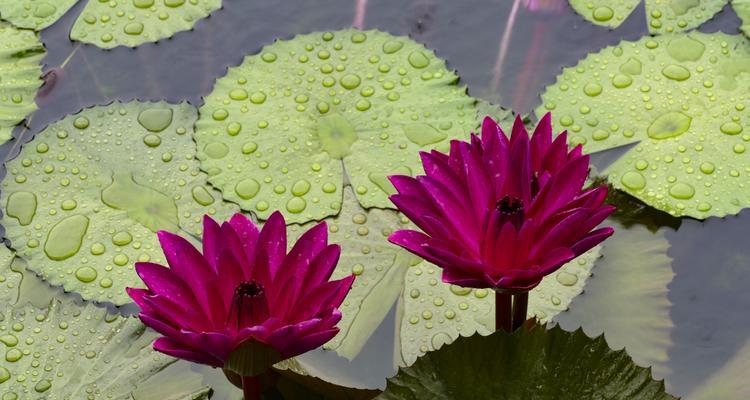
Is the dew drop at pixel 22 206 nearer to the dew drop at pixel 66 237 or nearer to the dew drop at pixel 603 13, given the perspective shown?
the dew drop at pixel 66 237

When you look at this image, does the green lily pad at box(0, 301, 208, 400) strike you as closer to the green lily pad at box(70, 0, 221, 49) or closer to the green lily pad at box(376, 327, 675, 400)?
the green lily pad at box(376, 327, 675, 400)

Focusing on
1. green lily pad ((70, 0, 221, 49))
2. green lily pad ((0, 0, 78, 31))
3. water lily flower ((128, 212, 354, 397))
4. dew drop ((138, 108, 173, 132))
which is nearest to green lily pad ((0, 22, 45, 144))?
green lily pad ((0, 0, 78, 31))

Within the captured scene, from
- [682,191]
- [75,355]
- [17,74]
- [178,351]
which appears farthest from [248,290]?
[17,74]

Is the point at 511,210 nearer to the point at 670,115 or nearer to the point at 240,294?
the point at 240,294

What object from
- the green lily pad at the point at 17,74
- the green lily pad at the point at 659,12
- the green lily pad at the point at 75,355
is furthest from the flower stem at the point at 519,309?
the green lily pad at the point at 17,74

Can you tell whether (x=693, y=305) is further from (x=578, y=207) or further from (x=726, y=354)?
(x=578, y=207)

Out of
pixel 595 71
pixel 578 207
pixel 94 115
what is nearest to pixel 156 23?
pixel 94 115

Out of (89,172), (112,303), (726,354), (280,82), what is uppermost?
(280,82)
